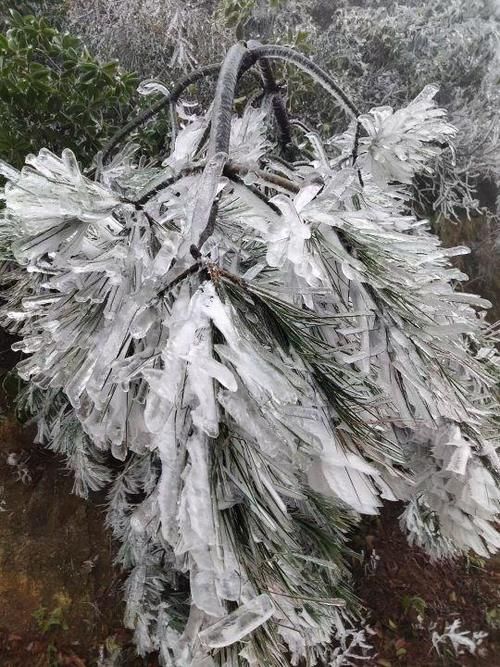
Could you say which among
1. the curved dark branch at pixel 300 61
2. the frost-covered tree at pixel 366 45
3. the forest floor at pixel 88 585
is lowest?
the forest floor at pixel 88 585

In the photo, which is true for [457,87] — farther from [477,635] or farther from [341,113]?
[477,635]

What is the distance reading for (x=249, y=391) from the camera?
473mm

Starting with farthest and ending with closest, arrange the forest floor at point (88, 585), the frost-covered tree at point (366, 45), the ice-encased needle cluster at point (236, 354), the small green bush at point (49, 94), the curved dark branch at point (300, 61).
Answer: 1. the frost-covered tree at point (366, 45)
2. the forest floor at point (88, 585)
3. the small green bush at point (49, 94)
4. the curved dark branch at point (300, 61)
5. the ice-encased needle cluster at point (236, 354)

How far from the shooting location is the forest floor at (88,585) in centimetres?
182

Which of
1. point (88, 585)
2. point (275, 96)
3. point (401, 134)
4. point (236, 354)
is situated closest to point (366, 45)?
point (275, 96)

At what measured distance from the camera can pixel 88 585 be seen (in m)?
1.94

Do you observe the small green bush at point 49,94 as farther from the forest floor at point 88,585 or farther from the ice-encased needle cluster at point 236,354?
the ice-encased needle cluster at point 236,354

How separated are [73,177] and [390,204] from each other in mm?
709

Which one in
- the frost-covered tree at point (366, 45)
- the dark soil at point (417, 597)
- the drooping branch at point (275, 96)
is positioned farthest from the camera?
the frost-covered tree at point (366, 45)

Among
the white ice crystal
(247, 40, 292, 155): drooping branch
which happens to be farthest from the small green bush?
the white ice crystal

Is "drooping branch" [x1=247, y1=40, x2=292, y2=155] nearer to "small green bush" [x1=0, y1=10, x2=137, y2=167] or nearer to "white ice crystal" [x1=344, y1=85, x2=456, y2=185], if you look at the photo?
"white ice crystal" [x1=344, y1=85, x2=456, y2=185]

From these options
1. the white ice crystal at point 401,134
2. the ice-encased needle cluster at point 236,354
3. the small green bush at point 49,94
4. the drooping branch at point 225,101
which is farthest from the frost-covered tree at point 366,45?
the ice-encased needle cluster at point 236,354

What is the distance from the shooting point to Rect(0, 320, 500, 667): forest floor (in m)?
1.82

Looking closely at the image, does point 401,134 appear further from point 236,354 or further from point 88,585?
point 88,585
